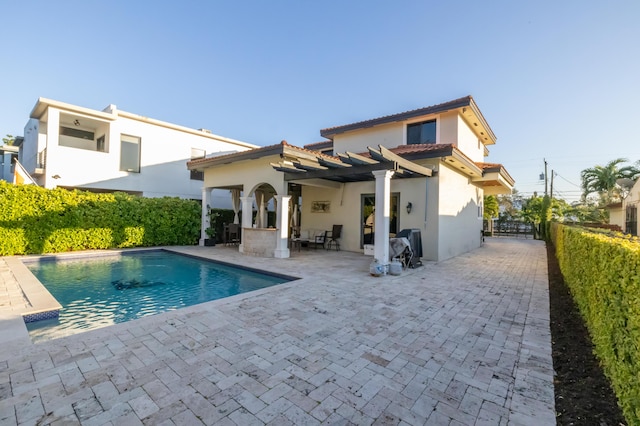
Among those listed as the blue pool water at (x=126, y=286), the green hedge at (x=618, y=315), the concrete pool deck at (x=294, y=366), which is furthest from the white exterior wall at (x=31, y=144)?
→ the green hedge at (x=618, y=315)

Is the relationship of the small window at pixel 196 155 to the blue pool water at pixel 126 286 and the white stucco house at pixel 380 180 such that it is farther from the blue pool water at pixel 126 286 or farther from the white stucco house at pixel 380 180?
the blue pool water at pixel 126 286

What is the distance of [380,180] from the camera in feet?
30.0

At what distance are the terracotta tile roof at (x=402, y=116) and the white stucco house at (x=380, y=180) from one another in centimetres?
4

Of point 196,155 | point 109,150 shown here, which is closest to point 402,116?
point 196,155

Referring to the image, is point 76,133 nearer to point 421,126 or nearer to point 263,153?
point 263,153

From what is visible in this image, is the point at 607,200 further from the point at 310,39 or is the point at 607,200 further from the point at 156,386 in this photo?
the point at 156,386

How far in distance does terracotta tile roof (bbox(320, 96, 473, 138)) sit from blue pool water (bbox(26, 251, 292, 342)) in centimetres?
978

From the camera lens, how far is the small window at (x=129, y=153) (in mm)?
17656

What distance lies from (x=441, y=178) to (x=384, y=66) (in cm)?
763

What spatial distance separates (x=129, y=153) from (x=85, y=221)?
663cm

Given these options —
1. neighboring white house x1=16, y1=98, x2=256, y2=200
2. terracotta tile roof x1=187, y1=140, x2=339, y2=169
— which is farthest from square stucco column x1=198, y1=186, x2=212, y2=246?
neighboring white house x1=16, y1=98, x2=256, y2=200

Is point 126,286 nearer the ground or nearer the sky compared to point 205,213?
nearer the ground

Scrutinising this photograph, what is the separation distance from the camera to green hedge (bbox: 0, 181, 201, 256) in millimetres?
11234

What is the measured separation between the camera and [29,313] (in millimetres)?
5172
